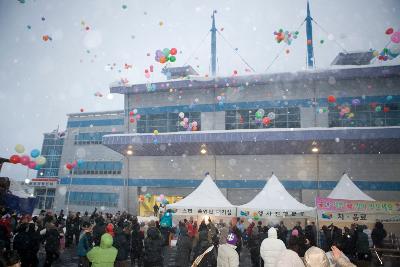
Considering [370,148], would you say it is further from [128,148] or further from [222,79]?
[128,148]

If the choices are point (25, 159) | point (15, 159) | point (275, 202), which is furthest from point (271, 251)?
point (25, 159)

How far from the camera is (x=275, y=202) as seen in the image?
56.2 ft

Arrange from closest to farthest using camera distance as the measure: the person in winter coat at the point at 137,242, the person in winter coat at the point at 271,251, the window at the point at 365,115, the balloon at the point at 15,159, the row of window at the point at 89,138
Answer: the person in winter coat at the point at 271,251 → the person in winter coat at the point at 137,242 → the balloon at the point at 15,159 → the window at the point at 365,115 → the row of window at the point at 89,138

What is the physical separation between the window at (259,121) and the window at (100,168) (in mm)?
14691

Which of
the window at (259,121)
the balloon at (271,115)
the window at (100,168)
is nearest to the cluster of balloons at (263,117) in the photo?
the balloon at (271,115)

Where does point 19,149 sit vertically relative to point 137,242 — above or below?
above

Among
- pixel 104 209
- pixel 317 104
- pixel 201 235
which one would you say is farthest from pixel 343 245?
pixel 104 209

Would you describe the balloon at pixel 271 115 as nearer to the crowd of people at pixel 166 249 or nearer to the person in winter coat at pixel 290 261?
the crowd of people at pixel 166 249

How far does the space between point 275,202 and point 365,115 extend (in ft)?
40.0

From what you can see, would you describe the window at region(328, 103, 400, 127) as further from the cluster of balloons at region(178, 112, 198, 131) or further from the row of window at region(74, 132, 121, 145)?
the row of window at region(74, 132, 121, 145)

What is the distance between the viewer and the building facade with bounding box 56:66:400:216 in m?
22.7

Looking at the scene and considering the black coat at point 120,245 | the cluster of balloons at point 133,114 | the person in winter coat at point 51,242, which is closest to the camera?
the black coat at point 120,245

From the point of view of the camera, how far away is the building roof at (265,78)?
23.6 meters

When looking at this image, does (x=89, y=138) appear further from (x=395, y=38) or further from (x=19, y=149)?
(x=395, y=38)
